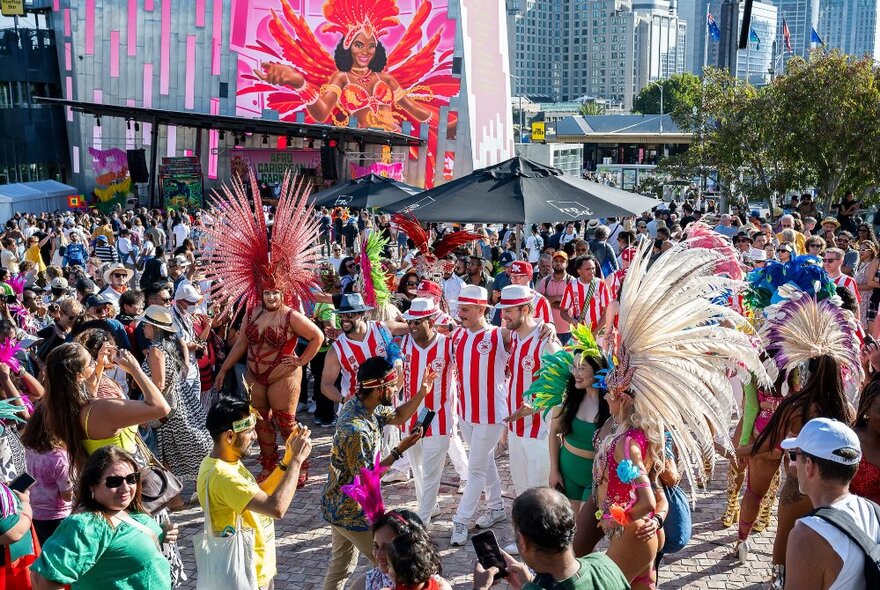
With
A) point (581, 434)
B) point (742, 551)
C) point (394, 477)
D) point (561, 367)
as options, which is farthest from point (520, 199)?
point (581, 434)

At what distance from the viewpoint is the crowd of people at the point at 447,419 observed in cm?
332

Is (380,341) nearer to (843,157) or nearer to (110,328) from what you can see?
(110,328)

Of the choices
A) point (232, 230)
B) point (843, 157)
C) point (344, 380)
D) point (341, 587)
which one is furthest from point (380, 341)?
point (843, 157)

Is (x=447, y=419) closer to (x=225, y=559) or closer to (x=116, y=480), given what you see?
(x=225, y=559)

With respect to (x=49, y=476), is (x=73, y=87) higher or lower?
higher

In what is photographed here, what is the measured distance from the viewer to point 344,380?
7160mm

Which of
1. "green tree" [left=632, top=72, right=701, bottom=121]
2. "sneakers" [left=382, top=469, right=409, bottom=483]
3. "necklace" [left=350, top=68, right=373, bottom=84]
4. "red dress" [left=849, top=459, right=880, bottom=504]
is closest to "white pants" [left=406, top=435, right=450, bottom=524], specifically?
"sneakers" [left=382, top=469, right=409, bottom=483]

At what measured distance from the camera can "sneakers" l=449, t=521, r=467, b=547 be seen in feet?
20.4

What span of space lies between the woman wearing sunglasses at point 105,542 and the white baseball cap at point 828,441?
2.56m

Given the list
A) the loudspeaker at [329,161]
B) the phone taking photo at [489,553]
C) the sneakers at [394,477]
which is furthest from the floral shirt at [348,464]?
the loudspeaker at [329,161]

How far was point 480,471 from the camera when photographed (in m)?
6.33

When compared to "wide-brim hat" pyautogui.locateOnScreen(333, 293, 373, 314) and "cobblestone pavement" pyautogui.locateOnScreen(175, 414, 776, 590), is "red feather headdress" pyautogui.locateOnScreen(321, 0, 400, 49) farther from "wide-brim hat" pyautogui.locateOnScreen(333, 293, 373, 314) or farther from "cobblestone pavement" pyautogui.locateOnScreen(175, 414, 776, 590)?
"cobblestone pavement" pyautogui.locateOnScreen(175, 414, 776, 590)

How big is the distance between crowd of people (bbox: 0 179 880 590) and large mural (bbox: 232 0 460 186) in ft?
97.2

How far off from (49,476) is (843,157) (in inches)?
786
